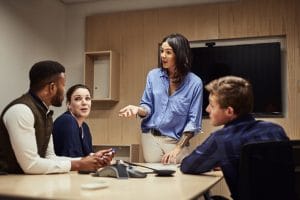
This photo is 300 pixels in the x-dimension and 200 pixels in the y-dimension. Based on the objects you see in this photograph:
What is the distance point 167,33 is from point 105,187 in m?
3.00

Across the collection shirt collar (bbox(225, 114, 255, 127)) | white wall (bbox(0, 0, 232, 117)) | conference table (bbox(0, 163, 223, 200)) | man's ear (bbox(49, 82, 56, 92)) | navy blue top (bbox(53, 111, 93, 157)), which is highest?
white wall (bbox(0, 0, 232, 117))

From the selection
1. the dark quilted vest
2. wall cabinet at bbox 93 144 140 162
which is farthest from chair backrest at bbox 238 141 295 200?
wall cabinet at bbox 93 144 140 162

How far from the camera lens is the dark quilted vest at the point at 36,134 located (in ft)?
5.50

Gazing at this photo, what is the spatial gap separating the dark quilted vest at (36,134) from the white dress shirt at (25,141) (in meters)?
0.04

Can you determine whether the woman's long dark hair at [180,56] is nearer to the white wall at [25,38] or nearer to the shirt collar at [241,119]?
the shirt collar at [241,119]

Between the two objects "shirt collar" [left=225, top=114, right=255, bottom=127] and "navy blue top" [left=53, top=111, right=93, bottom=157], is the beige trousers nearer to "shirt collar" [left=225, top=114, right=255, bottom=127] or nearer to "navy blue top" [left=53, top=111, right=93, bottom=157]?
"navy blue top" [left=53, top=111, right=93, bottom=157]

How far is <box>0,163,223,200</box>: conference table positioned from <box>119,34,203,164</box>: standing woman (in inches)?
31.0

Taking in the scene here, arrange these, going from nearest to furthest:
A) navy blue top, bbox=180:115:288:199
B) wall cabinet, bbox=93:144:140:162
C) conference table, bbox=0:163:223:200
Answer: conference table, bbox=0:163:223:200 → navy blue top, bbox=180:115:288:199 → wall cabinet, bbox=93:144:140:162

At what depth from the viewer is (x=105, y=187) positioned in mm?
1255

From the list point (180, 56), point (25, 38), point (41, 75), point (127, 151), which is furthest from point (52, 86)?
point (127, 151)

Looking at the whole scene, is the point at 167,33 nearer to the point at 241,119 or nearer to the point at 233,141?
the point at 241,119

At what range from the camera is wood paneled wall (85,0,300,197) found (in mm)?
3645

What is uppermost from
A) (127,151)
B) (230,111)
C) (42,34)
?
(42,34)

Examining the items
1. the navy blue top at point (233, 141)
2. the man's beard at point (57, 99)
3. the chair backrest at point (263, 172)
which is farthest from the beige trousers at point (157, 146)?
the chair backrest at point (263, 172)
